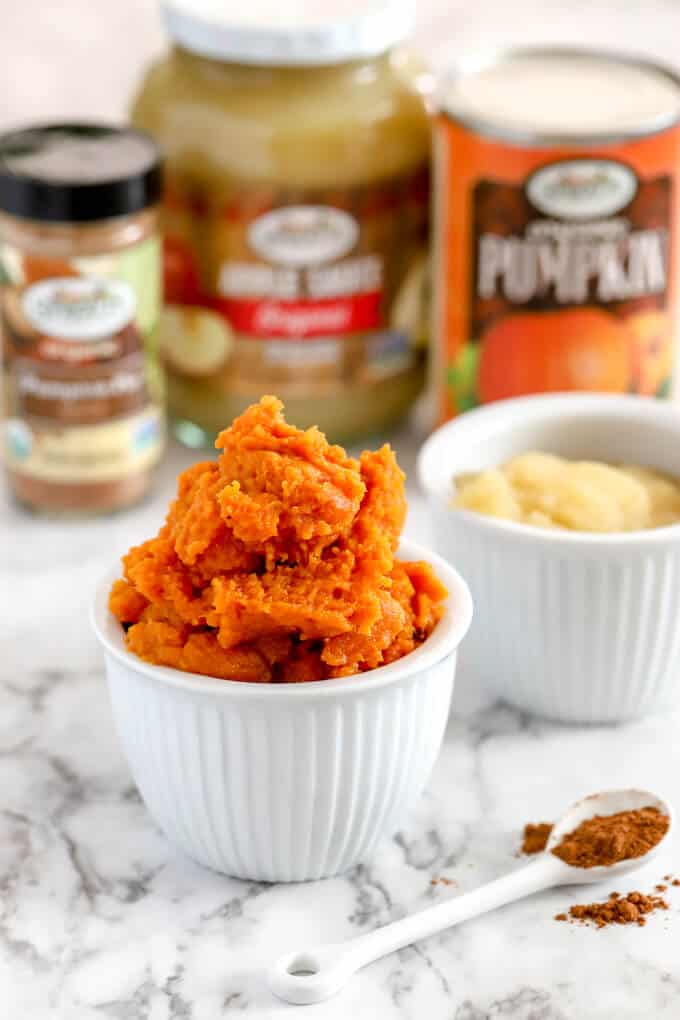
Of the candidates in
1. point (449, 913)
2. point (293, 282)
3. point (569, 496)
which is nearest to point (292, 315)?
point (293, 282)

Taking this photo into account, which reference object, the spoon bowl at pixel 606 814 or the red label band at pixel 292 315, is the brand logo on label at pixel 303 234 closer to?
the red label band at pixel 292 315

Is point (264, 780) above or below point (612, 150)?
below

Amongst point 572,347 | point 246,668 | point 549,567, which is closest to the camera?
point 246,668

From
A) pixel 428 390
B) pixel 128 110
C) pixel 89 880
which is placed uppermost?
pixel 128 110

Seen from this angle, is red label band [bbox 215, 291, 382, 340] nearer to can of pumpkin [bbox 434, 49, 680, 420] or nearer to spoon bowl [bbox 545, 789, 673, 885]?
can of pumpkin [bbox 434, 49, 680, 420]

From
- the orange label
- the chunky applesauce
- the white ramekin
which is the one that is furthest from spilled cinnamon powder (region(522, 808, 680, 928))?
the orange label

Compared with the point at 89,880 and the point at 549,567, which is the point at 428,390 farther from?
the point at 89,880

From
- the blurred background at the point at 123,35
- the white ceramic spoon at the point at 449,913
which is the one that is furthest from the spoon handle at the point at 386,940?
the blurred background at the point at 123,35

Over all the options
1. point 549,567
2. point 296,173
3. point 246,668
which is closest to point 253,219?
point 296,173
